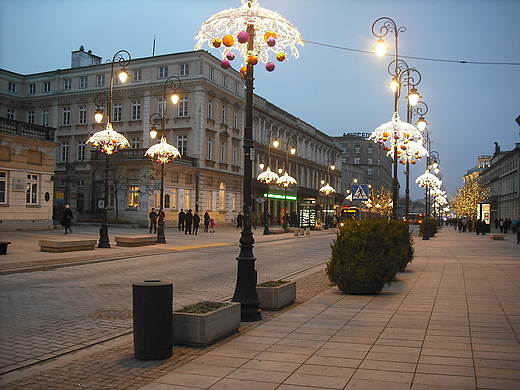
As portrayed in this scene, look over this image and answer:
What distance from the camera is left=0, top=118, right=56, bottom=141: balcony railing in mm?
31559

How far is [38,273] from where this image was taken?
1495 cm

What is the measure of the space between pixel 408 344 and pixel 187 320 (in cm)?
294

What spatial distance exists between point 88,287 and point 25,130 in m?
24.2

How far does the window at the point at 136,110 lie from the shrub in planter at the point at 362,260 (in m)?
44.8

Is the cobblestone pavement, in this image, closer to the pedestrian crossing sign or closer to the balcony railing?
the pedestrian crossing sign

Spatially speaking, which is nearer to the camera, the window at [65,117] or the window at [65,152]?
the window at [65,152]

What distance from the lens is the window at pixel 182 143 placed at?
50688 millimetres

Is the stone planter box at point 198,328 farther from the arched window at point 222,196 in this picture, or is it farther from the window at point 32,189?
the arched window at point 222,196

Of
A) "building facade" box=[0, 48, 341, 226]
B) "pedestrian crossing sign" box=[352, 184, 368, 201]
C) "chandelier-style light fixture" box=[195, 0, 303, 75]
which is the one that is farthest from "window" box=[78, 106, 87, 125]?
"chandelier-style light fixture" box=[195, 0, 303, 75]

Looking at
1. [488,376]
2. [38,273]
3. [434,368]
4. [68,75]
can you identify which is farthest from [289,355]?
[68,75]

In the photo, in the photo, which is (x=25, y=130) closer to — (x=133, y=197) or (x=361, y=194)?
(x=133, y=197)

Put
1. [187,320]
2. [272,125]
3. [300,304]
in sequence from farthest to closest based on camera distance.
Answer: [272,125] < [300,304] < [187,320]

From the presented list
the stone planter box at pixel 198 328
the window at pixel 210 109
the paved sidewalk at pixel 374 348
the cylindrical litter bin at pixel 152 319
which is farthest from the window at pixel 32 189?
the cylindrical litter bin at pixel 152 319

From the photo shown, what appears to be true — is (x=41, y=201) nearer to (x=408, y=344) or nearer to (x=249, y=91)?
(x=249, y=91)
